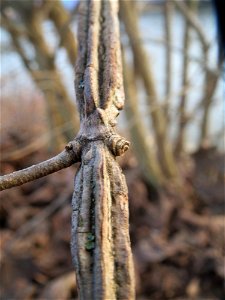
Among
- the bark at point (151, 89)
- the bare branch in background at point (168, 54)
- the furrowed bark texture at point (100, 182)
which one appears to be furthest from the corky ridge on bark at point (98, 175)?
the bare branch in background at point (168, 54)

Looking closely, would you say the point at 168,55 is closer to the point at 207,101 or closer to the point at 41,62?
the point at 207,101

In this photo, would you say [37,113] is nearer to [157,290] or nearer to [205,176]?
[205,176]

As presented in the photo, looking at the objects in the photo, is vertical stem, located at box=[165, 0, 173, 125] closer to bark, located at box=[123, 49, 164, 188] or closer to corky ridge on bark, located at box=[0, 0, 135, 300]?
bark, located at box=[123, 49, 164, 188]

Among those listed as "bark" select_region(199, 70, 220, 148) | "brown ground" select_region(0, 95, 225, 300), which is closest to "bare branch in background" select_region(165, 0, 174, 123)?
"bark" select_region(199, 70, 220, 148)

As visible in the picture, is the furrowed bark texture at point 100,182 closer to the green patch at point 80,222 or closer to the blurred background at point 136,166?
the green patch at point 80,222

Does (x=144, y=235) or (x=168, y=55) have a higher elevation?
(x=168, y=55)

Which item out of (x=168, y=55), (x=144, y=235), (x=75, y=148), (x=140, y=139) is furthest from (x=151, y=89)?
(x=75, y=148)
